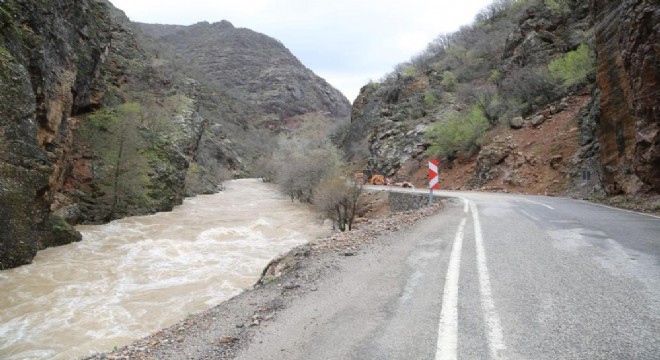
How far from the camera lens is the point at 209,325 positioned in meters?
4.31

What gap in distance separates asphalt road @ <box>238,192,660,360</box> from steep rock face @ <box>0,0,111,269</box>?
524 inches

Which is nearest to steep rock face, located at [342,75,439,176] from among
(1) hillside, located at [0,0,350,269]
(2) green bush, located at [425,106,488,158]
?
(2) green bush, located at [425,106,488,158]

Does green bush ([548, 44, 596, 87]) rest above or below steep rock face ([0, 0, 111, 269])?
above

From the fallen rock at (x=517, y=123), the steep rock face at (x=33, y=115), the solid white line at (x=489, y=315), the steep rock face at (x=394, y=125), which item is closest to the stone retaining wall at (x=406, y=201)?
the fallen rock at (x=517, y=123)

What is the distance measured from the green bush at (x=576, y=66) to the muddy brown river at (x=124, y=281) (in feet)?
63.8

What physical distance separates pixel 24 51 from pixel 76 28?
26.9 ft

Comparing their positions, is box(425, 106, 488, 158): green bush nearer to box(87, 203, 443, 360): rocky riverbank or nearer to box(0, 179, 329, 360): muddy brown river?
box(0, 179, 329, 360): muddy brown river

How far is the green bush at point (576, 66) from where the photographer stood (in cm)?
2439

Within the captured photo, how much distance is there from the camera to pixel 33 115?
1409cm

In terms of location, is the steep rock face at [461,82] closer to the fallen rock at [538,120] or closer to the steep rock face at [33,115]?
the fallen rock at [538,120]

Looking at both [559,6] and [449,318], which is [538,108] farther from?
[449,318]

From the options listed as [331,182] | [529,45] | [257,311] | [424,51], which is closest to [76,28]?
Result: [331,182]

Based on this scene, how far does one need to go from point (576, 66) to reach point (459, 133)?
9008 millimetres

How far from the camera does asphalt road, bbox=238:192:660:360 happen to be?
2.97 m
